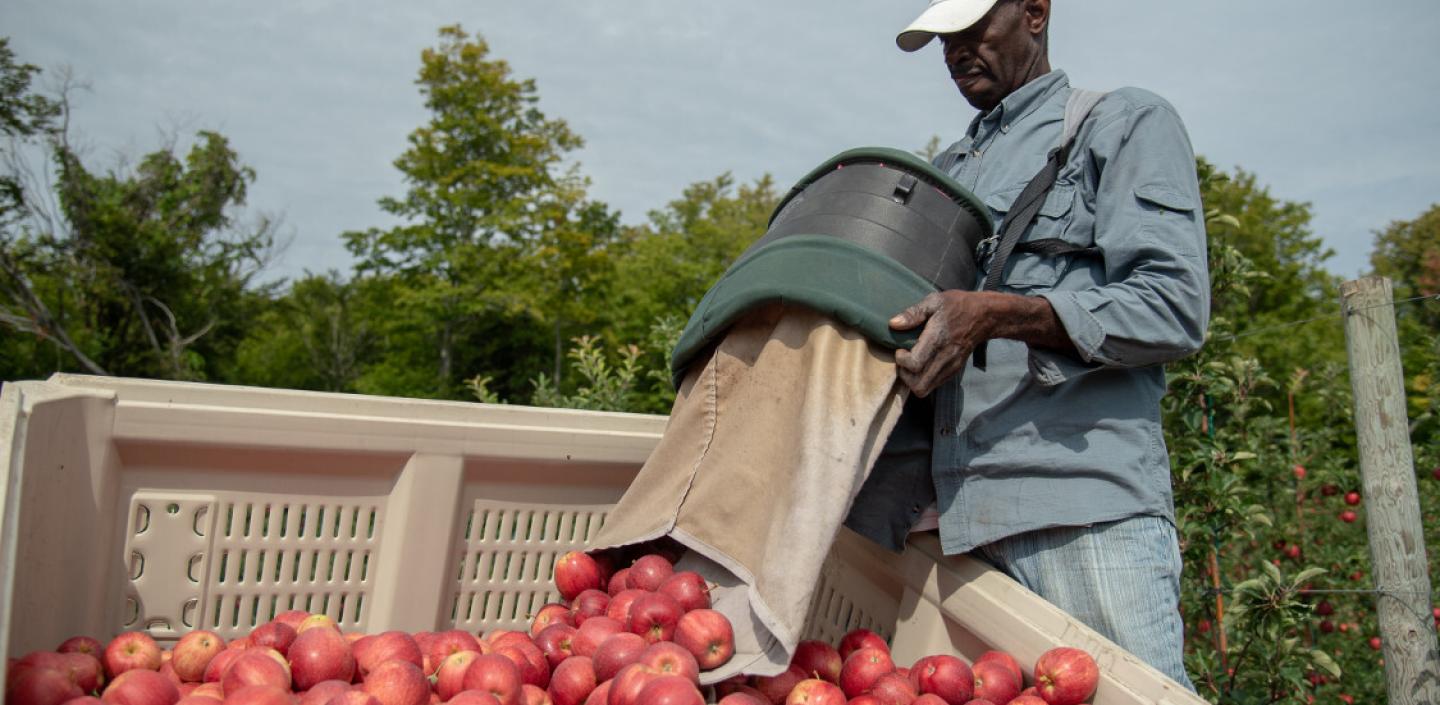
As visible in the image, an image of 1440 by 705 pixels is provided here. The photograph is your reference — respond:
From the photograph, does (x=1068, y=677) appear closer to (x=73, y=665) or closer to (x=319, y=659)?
(x=319, y=659)

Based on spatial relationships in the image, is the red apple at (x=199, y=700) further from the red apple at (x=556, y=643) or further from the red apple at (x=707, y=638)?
the red apple at (x=707, y=638)

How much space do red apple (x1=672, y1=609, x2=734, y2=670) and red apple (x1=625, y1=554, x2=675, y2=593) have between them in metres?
0.28

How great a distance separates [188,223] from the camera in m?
28.2

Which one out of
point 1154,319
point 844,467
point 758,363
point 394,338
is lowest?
point 394,338

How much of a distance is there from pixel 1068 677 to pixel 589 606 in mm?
1085

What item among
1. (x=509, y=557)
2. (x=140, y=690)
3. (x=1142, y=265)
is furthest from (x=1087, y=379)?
(x=140, y=690)

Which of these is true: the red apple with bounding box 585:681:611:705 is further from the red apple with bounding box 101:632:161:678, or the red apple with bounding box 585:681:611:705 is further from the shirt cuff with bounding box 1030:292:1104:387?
the shirt cuff with bounding box 1030:292:1104:387

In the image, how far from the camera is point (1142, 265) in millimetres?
2131

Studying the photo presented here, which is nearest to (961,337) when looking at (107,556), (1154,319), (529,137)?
(1154,319)

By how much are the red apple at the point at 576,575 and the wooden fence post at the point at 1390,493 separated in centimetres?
246

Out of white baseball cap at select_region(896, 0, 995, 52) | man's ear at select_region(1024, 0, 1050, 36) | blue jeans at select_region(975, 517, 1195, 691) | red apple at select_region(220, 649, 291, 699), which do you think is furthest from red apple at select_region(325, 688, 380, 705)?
man's ear at select_region(1024, 0, 1050, 36)

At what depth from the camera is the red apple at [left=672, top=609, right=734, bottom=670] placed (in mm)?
2021

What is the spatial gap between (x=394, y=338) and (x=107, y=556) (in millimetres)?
28199

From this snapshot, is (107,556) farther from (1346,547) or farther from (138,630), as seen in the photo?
(1346,547)
